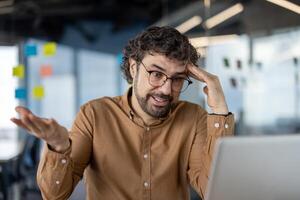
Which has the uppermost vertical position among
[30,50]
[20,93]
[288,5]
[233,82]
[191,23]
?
[288,5]

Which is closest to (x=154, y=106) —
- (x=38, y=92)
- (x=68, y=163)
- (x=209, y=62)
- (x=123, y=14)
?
(x=68, y=163)

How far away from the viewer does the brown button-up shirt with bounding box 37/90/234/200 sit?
1647mm

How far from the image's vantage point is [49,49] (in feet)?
17.8

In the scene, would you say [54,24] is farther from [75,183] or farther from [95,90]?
[75,183]

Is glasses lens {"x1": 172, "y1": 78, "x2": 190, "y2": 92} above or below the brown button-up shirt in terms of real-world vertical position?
above

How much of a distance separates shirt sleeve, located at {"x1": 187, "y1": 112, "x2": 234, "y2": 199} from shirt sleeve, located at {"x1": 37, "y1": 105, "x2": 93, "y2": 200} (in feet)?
1.27

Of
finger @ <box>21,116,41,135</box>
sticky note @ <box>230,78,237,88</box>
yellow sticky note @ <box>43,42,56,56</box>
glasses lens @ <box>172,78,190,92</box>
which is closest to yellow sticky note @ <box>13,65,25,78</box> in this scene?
yellow sticky note @ <box>43,42,56,56</box>

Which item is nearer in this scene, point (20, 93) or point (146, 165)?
point (146, 165)

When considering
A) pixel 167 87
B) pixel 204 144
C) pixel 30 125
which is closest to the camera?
pixel 30 125

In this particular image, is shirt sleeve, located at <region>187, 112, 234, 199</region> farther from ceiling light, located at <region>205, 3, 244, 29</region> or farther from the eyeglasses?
ceiling light, located at <region>205, 3, 244, 29</region>

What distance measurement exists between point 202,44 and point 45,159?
12.4ft

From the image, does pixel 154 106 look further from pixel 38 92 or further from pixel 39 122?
pixel 38 92

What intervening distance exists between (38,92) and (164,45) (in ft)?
13.0

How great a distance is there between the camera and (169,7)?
5.57m
